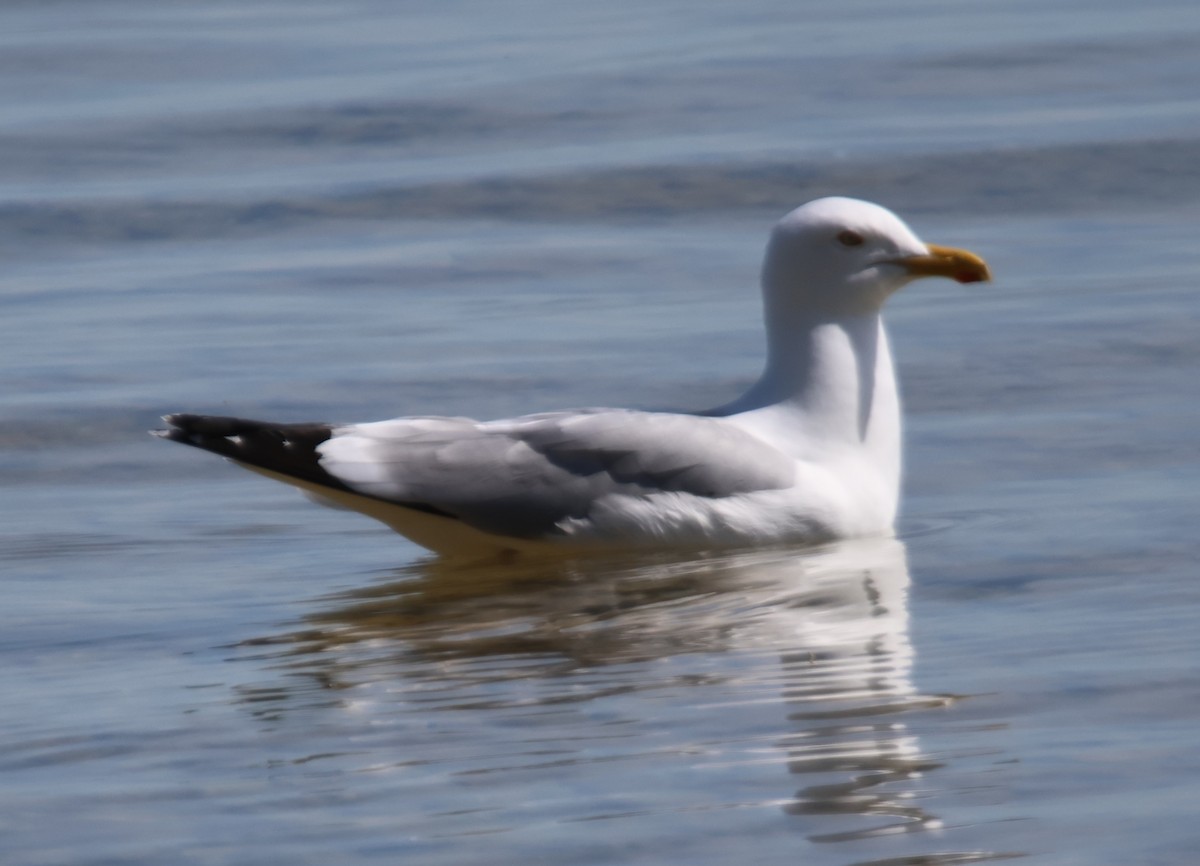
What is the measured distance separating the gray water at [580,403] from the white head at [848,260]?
0.64 metres

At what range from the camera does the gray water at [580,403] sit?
3.62 meters

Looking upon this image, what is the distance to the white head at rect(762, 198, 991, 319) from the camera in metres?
5.62

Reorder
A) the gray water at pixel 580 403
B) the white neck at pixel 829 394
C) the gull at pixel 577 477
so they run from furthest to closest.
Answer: the white neck at pixel 829 394 → the gull at pixel 577 477 → the gray water at pixel 580 403

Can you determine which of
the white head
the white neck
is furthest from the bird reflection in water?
the white head

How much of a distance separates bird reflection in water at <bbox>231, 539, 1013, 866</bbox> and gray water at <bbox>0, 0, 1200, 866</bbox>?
0.01 metres

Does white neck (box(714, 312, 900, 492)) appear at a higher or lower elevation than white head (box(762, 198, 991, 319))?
lower

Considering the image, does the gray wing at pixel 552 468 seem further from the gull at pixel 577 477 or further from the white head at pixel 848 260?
the white head at pixel 848 260

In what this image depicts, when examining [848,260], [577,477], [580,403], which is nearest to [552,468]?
[577,477]

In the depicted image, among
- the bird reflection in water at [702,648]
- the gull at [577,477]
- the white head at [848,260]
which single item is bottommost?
the bird reflection in water at [702,648]

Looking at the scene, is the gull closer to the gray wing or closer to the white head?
the gray wing

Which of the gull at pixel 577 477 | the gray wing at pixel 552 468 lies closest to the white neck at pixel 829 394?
the gull at pixel 577 477

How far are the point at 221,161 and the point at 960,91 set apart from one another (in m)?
4.14

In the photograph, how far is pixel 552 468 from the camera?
5.23 metres

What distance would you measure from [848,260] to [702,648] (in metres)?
1.53
